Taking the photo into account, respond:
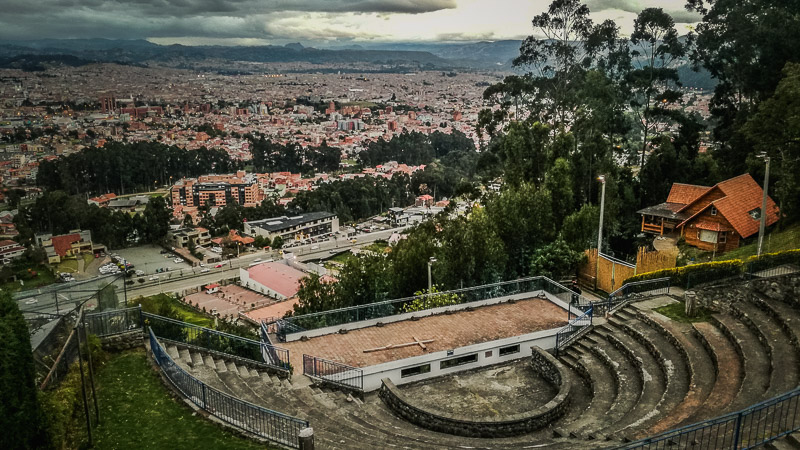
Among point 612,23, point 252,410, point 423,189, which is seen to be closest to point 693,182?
point 612,23

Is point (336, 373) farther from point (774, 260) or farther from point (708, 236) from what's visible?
point (708, 236)

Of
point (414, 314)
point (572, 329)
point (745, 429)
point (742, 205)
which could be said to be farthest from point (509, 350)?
point (742, 205)

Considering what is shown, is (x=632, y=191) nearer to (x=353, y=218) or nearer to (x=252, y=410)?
(x=252, y=410)

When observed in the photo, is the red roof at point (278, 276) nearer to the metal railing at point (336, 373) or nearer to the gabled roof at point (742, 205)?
the gabled roof at point (742, 205)

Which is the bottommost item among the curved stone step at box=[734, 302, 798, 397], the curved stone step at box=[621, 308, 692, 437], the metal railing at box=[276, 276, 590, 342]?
the metal railing at box=[276, 276, 590, 342]

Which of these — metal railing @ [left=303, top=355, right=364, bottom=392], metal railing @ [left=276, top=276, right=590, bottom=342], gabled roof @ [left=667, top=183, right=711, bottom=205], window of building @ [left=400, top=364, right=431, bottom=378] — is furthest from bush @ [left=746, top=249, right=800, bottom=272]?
metal railing @ [left=303, top=355, right=364, bottom=392]

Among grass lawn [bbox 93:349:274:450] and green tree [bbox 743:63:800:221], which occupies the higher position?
green tree [bbox 743:63:800:221]

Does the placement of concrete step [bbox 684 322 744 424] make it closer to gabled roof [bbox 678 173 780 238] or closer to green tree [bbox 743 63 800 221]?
green tree [bbox 743 63 800 221]
